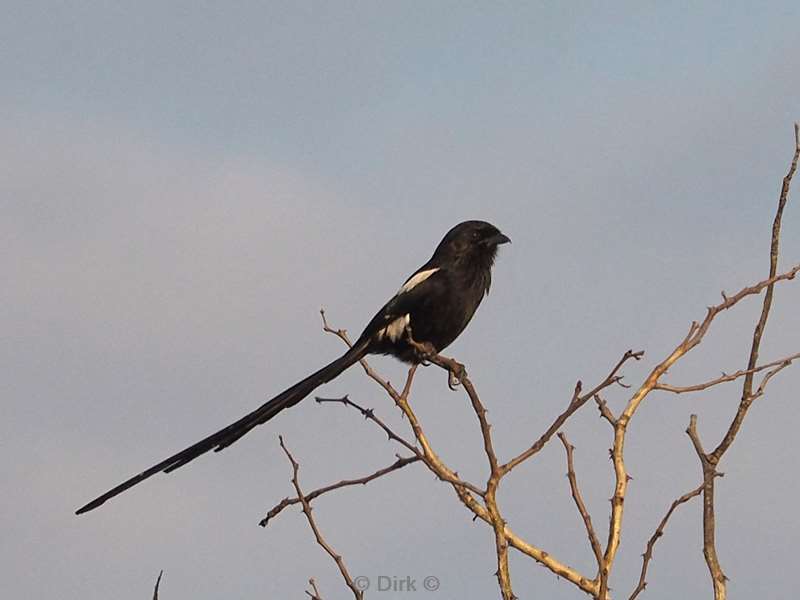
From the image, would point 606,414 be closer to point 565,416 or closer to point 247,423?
point 565,416

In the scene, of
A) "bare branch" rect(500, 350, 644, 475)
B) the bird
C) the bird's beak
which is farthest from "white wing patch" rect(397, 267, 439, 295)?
"bare branch" rect(500, 350, 644, 475)

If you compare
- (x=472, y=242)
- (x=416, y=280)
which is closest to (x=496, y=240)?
(x=472, y=242)

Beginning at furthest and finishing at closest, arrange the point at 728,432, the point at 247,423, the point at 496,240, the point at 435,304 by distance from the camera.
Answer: the point at 496,240, the point at 435,304, the point at 247,423, the point at 728,432

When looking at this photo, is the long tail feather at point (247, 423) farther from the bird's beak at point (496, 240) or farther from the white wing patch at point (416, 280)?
the bird's beak at point (496, 240)

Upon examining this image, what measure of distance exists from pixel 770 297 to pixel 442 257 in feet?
10.7

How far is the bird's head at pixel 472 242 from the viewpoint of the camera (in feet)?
20.0

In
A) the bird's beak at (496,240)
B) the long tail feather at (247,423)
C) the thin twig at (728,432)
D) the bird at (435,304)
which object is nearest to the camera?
the thin twig at (728,432)

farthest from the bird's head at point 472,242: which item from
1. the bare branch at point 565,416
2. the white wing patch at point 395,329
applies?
the bare branch at point 565,416

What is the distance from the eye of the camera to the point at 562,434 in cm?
308

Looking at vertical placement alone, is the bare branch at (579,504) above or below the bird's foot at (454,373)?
below

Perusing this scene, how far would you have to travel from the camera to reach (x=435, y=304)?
584cm

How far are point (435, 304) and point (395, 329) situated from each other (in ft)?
0.79

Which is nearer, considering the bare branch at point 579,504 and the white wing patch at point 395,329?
the bare branch at point 579,504

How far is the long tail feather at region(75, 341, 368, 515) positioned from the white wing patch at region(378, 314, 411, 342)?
11 centimetres
